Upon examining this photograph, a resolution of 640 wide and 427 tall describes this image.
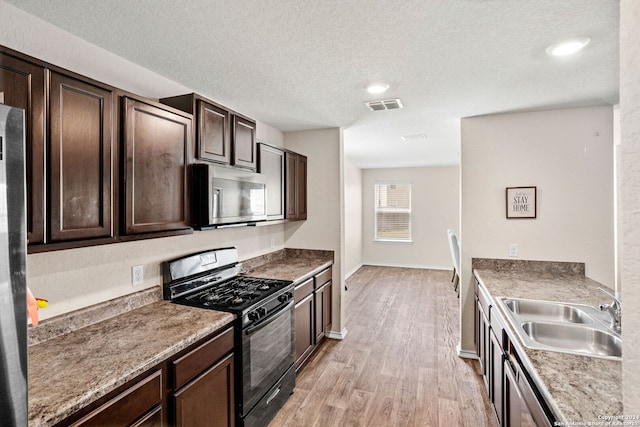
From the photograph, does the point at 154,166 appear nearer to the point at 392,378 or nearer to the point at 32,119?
the point at 32,119

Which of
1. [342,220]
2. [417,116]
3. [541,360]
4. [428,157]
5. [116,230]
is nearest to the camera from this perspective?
[541,360]

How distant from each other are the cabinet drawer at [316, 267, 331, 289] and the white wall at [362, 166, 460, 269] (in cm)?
447

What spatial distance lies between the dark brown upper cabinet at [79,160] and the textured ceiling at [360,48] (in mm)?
447

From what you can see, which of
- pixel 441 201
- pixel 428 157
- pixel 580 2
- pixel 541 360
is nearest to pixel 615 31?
pixel 580 2

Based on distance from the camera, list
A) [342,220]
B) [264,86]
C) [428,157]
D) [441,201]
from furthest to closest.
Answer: [441,201] → [428,157] → [342,220] → [264,86]

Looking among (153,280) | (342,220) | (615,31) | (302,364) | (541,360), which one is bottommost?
(302,364)

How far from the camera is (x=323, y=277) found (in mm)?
3377

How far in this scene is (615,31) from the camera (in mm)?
1627

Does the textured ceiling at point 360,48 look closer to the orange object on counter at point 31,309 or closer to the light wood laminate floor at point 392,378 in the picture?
the orange object on counter at point 31,309

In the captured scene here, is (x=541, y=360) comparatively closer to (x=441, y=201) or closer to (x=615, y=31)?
(x=615, y=31)

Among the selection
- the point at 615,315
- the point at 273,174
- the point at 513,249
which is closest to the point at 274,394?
the point at 273,174

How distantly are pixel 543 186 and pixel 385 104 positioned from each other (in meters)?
1.69

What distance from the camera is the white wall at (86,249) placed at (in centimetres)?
149

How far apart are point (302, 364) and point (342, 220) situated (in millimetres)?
1594
